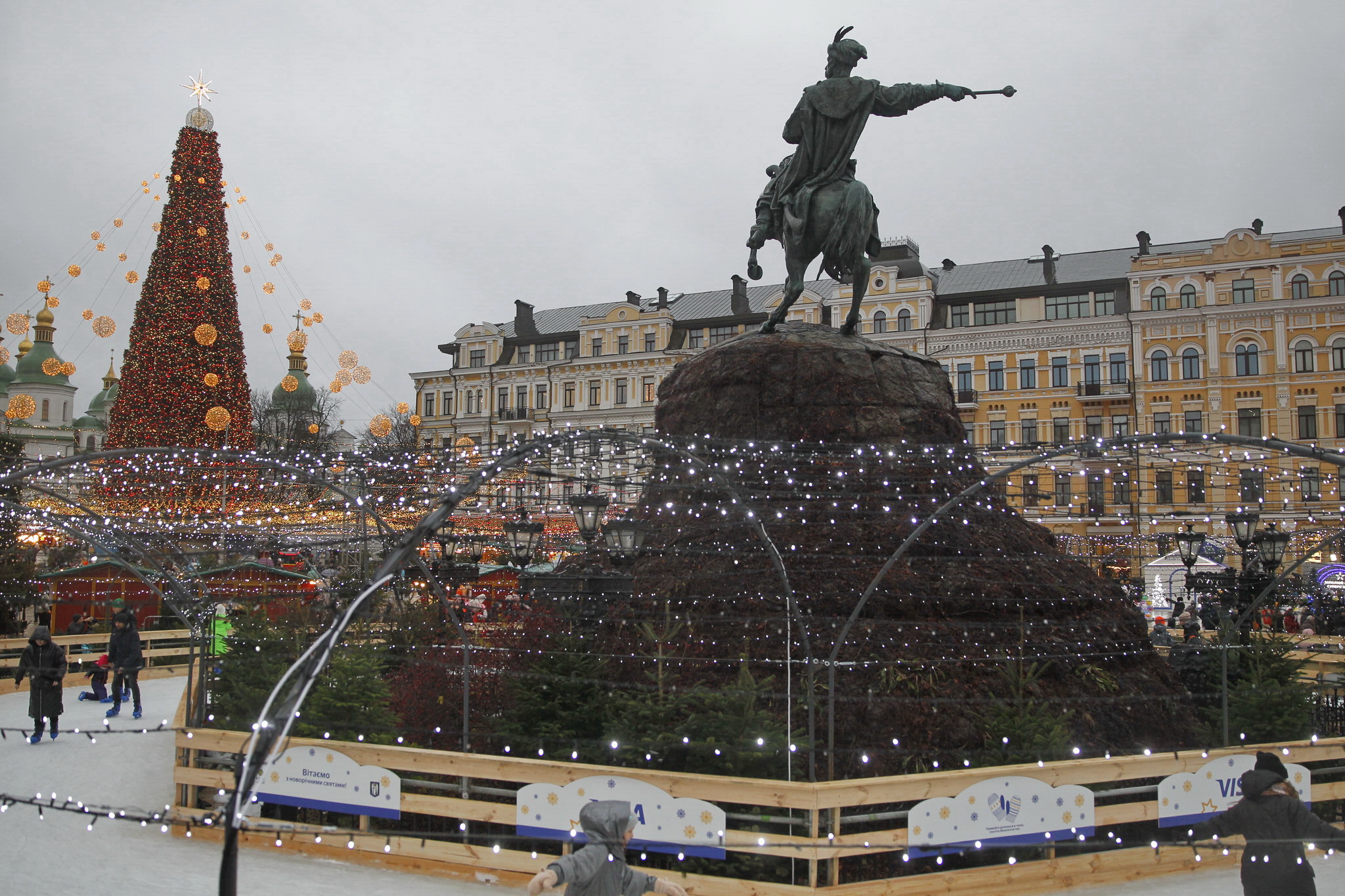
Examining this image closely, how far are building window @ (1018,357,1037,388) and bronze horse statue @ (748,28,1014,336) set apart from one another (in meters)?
33.7

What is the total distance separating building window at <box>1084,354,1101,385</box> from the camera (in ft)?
137

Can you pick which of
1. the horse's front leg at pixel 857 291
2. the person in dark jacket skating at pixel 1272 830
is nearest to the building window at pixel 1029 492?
the horse's front leg at pixel 857 291

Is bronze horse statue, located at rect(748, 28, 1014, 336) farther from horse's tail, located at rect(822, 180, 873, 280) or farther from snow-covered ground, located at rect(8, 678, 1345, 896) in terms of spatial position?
snow-covered ground, located at rect(8, 678, 1345, 896)

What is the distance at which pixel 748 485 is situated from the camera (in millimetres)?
9781

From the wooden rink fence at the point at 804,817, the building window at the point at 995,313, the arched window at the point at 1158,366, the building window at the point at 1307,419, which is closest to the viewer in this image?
the wooden rink fence at the point at 804,817

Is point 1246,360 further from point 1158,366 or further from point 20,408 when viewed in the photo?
point 20,408

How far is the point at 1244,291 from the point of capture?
39.7 metres

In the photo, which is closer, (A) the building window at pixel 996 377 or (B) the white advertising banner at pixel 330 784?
(B) the white advertising banner at pixel 330 784

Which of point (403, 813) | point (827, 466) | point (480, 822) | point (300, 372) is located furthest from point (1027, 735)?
point (300, 372)

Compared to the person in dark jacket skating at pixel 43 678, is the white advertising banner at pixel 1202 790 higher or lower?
lower

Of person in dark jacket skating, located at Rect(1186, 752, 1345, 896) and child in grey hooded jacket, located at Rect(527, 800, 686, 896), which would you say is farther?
person in dark jacket skating, located at Rect(1186, 752, 1345, 896)

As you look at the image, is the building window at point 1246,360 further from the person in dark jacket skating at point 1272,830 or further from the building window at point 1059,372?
the person in dark jacket skating at point 1272,830

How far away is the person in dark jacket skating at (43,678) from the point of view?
37.8 ft

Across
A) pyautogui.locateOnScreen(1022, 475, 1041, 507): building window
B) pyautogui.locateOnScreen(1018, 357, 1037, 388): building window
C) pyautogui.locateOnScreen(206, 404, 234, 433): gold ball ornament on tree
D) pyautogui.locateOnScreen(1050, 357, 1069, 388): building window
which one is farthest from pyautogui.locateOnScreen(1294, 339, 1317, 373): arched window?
pyautogui.locateOnScreen(206, 404, 234, 433): gold ball ornament on tree
